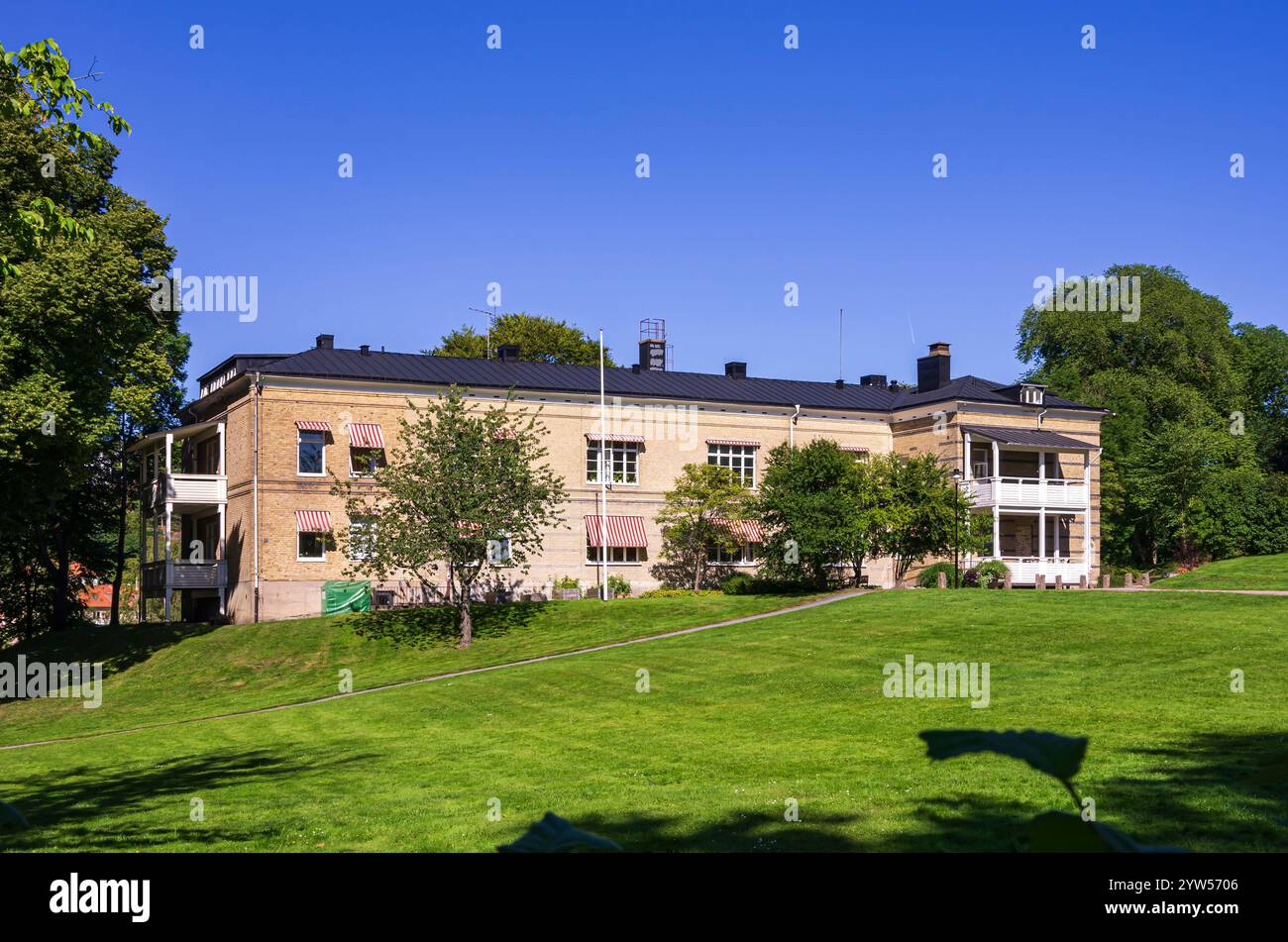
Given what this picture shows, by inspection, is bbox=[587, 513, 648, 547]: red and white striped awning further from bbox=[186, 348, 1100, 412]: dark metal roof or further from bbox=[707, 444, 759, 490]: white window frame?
bbox=[186, 348, 1100, 412]: dark metal roof

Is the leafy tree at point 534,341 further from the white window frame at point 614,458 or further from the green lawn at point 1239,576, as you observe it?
the green lawn at point 1239,576

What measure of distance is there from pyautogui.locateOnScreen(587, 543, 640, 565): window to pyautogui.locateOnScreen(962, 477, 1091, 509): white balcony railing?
15.2 meters

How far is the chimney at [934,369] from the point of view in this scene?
59406mm

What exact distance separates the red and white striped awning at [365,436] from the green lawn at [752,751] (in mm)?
17849

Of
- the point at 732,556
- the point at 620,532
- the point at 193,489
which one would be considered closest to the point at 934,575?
the point at 732,556

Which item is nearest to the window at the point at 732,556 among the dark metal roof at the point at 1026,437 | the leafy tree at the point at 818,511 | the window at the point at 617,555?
the window at the point at 617,555

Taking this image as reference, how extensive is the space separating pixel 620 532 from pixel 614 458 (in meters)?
3.57

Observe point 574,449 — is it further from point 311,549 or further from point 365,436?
point 311,549

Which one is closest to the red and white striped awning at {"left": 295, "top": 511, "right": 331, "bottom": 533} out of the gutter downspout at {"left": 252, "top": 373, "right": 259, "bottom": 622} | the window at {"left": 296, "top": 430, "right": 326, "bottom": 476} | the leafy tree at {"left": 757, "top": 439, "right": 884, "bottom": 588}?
the gutter downspout at {"left": 252, "top": 373, "right": 259, "bottom": 622}

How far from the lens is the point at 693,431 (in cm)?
5447

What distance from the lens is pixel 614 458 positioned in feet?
175

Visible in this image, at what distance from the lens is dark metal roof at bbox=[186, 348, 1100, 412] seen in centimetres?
4975
